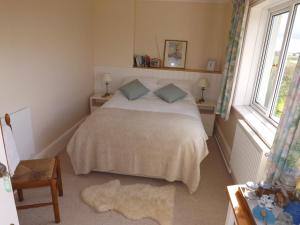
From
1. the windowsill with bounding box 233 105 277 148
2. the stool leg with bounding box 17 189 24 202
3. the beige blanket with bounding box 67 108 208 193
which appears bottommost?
the stool leg with bounding box 17 189 24 202

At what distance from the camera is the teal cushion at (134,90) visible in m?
3.57

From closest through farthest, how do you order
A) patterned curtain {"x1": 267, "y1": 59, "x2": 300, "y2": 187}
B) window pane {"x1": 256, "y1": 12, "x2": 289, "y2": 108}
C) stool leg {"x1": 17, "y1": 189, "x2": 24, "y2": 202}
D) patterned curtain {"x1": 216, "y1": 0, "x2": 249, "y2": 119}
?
patterned curtain {"x1": 267, "y1": 59, "x2": 300, "y2": 187}
stool leg {"x1": 17, "y1": 189, "x2": 24, "y2": 202}
window pane {"x1": 256, "y1": 12, "x2": 289, "y2": 108}
patterned curtain {"x1": 216, "y1": 0, "x2": 249, "y2": 119}

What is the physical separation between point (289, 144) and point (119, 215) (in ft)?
5.09

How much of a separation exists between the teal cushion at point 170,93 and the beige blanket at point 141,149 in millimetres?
956

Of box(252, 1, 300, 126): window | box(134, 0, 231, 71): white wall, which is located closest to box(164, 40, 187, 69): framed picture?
box(134, 0, 231, 71): white wall

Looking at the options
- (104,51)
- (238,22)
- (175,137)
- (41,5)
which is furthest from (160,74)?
(41,5)

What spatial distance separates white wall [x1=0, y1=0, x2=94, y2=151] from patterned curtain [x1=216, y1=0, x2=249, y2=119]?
2231 mm

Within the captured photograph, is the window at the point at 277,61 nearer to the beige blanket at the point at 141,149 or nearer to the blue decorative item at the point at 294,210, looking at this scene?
the beige blanket at the point at 141,149

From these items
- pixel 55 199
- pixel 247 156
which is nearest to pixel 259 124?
pixel 247 156

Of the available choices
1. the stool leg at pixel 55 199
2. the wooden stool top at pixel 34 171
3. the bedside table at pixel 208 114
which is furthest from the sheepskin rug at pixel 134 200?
the bedside table at pixel 208 114

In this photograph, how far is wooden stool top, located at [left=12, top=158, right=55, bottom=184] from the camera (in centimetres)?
179

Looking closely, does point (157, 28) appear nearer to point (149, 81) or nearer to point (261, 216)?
point (149, 81)

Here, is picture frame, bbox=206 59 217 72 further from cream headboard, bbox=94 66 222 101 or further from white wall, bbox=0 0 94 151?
white wall, bbox=0 0 94 151

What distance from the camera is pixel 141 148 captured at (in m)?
2.42
